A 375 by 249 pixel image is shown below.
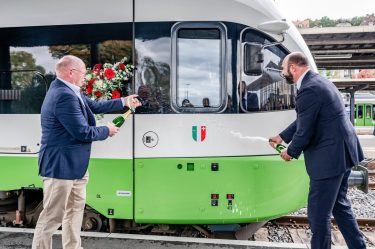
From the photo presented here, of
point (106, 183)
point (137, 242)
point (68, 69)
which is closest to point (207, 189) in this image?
point (137, 242)

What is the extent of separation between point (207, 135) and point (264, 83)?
868mm

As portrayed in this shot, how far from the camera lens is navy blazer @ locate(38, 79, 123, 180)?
342 centimetres

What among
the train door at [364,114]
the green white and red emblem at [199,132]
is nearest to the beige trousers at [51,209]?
the green white and red emblem at [199,132]

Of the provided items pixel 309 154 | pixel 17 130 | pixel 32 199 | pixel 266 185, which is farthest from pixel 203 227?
pixel 17 130

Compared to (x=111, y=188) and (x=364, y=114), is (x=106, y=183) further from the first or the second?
(x=364, y=114)

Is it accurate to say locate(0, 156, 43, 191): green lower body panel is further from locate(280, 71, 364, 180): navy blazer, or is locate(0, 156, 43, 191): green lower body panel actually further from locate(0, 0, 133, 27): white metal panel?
locate(280, 71, 364, 180): navy blazer

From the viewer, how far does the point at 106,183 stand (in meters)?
4.40

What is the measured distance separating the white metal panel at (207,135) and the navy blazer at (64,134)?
817mm

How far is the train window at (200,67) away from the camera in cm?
430

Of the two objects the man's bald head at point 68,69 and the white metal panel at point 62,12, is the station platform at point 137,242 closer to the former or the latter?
the man's bald head at point 68,69

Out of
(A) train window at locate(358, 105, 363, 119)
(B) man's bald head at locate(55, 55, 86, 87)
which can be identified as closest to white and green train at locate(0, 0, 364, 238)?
(B) man's bald head at locate(55, 55, 86, 87)

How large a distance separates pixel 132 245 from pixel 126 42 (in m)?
2.22

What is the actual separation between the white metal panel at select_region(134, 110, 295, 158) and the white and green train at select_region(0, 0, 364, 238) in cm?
1

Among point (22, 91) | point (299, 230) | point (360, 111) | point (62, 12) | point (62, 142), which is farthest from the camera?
point (360, 111)
